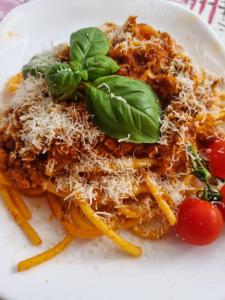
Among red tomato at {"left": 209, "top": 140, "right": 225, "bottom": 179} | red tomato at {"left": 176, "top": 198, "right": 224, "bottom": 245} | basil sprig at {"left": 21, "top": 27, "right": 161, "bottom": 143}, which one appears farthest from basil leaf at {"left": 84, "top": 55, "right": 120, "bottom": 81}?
red tomato at {"left": 176, "top": 198, "right": 224, "bottom": 245}

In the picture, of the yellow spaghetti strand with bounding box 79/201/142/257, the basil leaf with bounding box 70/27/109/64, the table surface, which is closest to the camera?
the yellow spaghetti strand with bounding box 79/201/142/257

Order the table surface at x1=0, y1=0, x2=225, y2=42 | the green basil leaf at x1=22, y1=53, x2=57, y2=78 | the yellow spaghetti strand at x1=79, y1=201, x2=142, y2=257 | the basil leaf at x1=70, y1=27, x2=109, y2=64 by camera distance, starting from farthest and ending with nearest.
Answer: the table surface at x1=0, y1=0, x2=225, y2=42 < the green basil leaf at x1=22, y1=53, x2=57, y2=78 < the basil leaf at x1=70, y1=27, x2=109, y2=64 < the yellow spaghetti strand at x1=79, y1=201, x2=142, y2=257

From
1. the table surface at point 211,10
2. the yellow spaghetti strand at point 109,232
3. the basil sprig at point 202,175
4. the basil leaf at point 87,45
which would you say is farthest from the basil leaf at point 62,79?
the table surface at point 211,10

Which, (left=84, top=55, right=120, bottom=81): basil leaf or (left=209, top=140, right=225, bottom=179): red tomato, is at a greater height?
(left=84, top=55, right=120, bottom=81): basil leaf

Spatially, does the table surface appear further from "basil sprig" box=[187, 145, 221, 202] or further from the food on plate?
"basil sprig" box=[187, 145, 221, 202]

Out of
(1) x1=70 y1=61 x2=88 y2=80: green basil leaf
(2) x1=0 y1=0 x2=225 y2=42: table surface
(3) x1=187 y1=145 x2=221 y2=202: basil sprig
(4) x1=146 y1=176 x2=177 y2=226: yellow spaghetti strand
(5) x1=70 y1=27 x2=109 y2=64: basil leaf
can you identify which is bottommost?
(4) x1=146 y1=176 x2=177 y2=226: yellow spaghetti strand

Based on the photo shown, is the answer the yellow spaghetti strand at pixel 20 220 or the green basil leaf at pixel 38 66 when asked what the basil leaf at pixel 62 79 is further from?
the yellow spaghetti strand at pixel 20 220

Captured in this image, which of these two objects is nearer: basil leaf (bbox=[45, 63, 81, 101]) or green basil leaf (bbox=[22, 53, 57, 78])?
basil leaf (bbox=[45, 63, 81, 101])

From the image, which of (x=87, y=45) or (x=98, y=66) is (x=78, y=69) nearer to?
(x=98, y=66)
